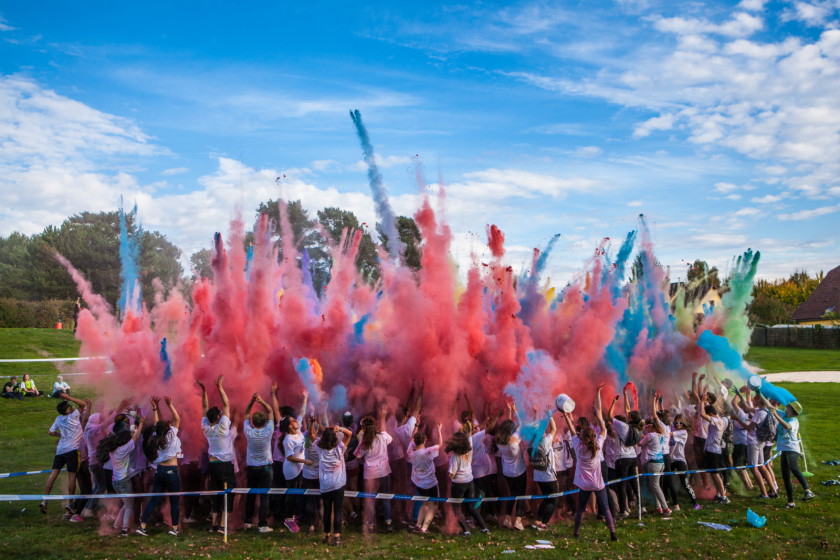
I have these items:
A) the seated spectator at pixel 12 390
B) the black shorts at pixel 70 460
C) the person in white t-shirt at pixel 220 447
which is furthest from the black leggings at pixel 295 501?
the seated spectator at pixel 12 390

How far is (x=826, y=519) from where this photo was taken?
8.62 meters

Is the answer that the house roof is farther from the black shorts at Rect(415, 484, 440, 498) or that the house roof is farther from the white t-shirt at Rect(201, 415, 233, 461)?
the white t-shirt at Rect(201, 415, 233, 461)

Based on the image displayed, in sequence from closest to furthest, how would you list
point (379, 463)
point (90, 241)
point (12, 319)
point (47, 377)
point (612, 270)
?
point (379, 463) < point (612, 270) < point (47, 377) < point (12, 319) < point (90, 241)

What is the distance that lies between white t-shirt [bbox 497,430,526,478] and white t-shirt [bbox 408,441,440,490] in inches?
40.7

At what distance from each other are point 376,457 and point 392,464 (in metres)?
1.02

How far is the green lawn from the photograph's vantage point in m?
31.6

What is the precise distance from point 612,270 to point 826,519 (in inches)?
233

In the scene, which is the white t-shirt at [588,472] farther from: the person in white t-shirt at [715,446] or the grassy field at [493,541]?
the person in white t-shirt at [715,446]

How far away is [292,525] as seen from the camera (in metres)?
8.23

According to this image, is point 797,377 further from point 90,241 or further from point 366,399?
point 90,241

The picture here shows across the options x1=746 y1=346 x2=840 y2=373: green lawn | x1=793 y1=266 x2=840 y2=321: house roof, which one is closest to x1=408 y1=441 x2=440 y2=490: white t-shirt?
x1=746 y1=346 x2=840 y2=373: green lawn

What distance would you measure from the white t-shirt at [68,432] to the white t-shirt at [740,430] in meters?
11.1

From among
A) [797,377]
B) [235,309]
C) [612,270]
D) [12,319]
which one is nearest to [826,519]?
[612,270]

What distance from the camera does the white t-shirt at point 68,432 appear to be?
8.75m
